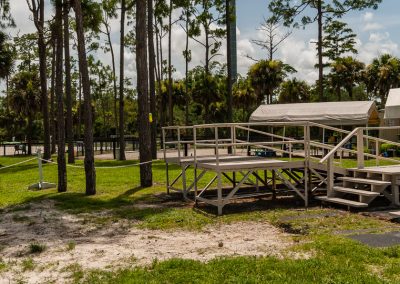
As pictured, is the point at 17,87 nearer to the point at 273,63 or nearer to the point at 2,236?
the point at 273,63

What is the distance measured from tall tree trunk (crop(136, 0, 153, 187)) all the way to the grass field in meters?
0.62

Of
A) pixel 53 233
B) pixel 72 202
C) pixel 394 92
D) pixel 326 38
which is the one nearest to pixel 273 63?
pixel 326 38

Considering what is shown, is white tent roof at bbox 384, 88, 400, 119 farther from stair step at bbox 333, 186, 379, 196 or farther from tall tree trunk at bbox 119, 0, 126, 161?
stair step at bbox 333, 186, 379, 196

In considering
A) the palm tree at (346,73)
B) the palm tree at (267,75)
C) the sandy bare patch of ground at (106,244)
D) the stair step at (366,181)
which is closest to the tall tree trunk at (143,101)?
the sandy bare patch of ground at (106,244)

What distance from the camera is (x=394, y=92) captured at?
84.9 ft

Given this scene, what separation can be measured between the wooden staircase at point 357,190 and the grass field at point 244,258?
367 millimetres

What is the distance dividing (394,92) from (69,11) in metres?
18.5

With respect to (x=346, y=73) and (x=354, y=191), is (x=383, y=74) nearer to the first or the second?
(x=346, y=73)

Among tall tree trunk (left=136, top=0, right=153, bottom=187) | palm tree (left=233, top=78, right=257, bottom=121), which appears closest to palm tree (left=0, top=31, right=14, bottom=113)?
tall tree trunk (left=136, top=0, right=153, bottom=187)

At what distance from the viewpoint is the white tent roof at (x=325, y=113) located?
2417 centimetres

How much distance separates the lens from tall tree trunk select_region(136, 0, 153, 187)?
1419 centimetres

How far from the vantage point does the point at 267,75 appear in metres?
42.4

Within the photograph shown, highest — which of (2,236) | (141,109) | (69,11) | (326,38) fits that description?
(326,38)

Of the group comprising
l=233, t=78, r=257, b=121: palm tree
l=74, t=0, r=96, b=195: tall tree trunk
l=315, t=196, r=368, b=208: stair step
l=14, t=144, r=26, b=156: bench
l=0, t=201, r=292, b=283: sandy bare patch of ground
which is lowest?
l=0, t=201, r=292, b=283: sandy bare patch of ground
